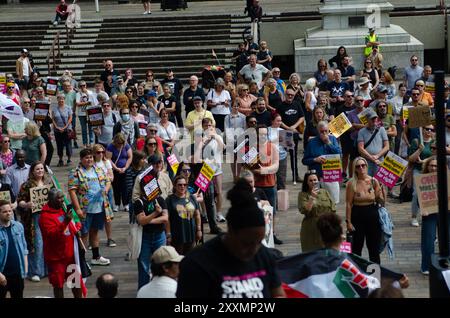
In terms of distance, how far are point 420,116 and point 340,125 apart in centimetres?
272

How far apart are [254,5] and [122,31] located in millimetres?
4702

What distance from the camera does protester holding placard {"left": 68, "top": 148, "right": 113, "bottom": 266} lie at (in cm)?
1299

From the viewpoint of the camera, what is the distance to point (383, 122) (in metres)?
16.8

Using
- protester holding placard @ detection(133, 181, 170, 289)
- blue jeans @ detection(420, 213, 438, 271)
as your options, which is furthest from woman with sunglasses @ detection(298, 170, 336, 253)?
protester holding placard @ detection(133, 181, 170, 289)

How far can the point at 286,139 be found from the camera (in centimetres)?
1638

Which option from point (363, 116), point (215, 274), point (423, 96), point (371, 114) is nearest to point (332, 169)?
point (371, 114)

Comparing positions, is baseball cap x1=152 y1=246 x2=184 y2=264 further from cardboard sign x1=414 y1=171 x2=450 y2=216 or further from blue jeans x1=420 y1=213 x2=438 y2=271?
blue jeans x1=420 y1=213 x2=438 y2=271

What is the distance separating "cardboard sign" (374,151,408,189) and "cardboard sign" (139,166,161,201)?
3.10 metres

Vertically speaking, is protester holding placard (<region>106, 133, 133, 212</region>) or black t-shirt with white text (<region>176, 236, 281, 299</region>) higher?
black t-shirt with white text (<region>176, 236, 281, 299</region>)

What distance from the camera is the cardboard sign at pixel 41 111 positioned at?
19.3m

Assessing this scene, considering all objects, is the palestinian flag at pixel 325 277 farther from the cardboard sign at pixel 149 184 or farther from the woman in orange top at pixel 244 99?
the woman in orange top at pixel 244 99

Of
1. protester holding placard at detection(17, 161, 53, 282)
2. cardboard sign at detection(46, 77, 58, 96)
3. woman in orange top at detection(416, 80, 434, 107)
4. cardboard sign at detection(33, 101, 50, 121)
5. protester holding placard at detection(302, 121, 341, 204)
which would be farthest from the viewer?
cardboard sign at detection(46, 77, 58, 96)

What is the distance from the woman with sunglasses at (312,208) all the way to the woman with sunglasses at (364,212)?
0.42 metres
